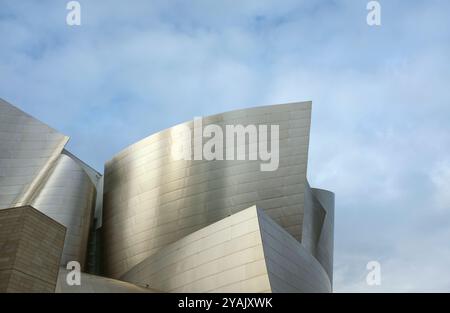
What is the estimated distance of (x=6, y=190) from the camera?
2130 cm

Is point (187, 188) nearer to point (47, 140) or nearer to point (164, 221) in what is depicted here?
point (164, 221)

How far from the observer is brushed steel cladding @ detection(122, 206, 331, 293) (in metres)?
14.0

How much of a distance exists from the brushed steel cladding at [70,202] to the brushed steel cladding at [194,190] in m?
1.30

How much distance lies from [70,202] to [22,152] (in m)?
3.54

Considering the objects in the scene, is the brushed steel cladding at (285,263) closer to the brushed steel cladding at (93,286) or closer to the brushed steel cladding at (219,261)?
the brushed steel cladding at (219,261)

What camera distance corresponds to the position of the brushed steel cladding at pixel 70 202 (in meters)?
20.5

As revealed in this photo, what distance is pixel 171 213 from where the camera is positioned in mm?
20438

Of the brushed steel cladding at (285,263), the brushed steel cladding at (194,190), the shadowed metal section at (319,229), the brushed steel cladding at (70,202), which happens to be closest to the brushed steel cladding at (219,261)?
the brushed steel cladding at (285,263)

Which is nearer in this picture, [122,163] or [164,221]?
[164,221]

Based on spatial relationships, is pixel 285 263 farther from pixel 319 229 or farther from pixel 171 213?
pixel 319 229

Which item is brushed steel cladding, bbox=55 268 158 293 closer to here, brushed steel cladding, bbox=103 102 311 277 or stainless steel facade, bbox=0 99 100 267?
brushed steel cladding, bbox=103 102 311 277
